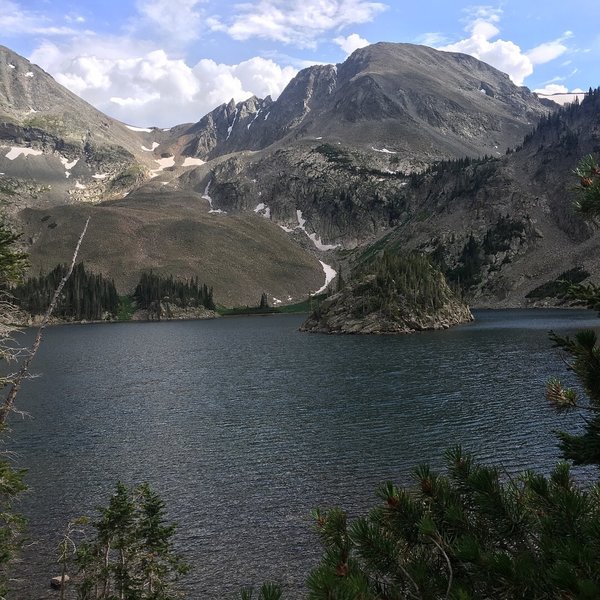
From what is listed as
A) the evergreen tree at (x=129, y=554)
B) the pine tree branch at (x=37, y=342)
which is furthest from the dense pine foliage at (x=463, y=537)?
the evergreen tree at (x=129, y=554)

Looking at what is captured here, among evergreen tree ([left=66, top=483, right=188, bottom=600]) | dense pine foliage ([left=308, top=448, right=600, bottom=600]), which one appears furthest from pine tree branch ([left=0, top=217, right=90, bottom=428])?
dense pine foliage ([left=308, top=448, right=600, bottom=600])

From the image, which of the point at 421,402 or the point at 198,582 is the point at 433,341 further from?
the point at 198,582

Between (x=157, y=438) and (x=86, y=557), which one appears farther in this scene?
(x=157, y=438)

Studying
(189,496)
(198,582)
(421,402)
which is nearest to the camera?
(198,582)

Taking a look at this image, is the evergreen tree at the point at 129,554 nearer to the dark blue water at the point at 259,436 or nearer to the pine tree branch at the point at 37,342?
the dark blue water at the point at 259,436

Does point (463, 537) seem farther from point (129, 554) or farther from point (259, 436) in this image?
point (259, 436)

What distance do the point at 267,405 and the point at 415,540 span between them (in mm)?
55168

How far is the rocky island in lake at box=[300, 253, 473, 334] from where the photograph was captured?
156 m

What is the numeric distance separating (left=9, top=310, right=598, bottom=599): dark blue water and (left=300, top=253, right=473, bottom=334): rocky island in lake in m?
53.3

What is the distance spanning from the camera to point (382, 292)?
159500 mm

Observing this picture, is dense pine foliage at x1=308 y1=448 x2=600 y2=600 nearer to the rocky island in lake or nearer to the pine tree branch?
the pine tree branch

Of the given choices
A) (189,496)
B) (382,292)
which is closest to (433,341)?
(382,292)

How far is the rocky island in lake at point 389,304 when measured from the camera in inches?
6137

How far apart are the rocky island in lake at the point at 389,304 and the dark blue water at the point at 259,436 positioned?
5327 centimetres
